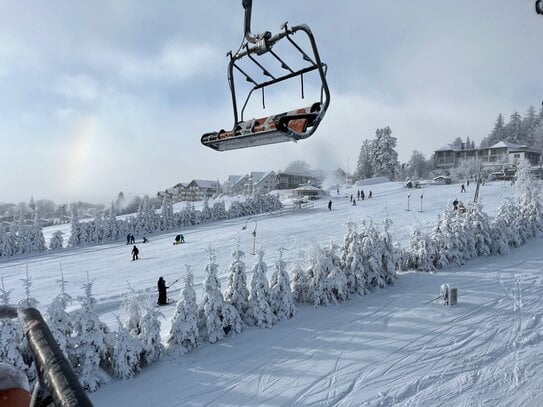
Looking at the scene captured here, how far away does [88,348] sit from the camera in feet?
32.3

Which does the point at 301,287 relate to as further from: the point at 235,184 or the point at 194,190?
the point at 235,184

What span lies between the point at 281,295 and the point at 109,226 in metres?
42.9

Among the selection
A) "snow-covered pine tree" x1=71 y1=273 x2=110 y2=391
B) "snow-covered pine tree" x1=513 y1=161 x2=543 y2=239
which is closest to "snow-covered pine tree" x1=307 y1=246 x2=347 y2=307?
"snow-covered pine tree" x1=71 y1=273 x2=110 y2=391

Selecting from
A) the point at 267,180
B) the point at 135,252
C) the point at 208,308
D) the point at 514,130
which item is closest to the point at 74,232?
the point at 135,252

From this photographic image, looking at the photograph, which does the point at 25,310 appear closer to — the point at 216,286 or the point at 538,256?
the point at 216,286

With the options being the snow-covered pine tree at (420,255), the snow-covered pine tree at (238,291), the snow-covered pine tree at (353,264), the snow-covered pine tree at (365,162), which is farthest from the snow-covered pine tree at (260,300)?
the snow-covered pine tree at (365,162)

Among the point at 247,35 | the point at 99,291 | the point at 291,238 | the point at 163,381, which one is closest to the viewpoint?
the point at 247,35

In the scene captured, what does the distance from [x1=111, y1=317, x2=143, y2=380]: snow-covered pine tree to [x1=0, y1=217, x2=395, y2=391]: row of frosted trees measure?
0.03 metres

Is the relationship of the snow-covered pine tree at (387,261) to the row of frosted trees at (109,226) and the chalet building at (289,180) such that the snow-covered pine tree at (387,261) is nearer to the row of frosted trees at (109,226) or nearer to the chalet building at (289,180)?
the row of frosted trees at (109,226)

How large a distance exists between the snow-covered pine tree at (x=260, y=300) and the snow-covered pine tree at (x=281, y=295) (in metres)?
0.25

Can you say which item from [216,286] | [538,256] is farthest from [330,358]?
[538,256]

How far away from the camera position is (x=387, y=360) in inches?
423

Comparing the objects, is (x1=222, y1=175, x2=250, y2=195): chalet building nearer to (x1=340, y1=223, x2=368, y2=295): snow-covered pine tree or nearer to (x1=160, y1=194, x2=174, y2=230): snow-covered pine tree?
(x1=160, y1=194, x2=174, y2=230): snow-covered pine tree

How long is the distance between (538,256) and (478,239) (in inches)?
135
